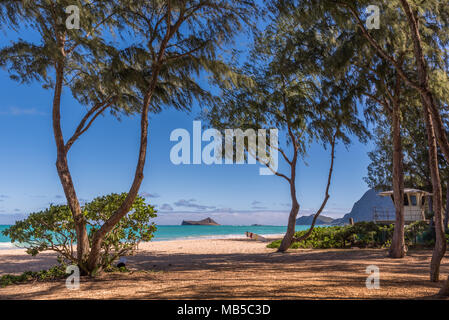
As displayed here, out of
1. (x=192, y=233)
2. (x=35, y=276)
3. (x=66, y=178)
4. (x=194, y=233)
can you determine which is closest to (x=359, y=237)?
(x=66, y=178)

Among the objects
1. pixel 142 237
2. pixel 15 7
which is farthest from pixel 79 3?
pixel 142 237

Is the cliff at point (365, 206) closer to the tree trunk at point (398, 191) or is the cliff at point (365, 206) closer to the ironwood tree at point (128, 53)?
the tree trunk at point (398, 191)

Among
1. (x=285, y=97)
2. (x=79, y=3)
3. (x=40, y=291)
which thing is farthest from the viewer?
(x=285, y=97)

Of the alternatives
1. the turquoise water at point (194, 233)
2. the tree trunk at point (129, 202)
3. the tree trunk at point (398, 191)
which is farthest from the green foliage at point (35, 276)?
the turquoise water at point (194, 233)

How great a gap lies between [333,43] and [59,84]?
302 inches

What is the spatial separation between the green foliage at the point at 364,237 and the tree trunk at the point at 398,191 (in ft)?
11.7

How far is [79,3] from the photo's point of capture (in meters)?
6.29

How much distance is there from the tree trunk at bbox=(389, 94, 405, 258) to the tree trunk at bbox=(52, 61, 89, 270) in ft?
29.1

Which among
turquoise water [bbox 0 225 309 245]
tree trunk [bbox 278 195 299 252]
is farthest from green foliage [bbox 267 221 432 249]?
turquoise water [bbox 0 225 309 245]

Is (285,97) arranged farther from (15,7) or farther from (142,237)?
(15,7)

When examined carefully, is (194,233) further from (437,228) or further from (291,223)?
(437,228)

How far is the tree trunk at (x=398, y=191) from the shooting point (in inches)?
427

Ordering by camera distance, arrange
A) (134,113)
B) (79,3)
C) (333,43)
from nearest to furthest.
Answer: (79,3)
(134,113)
(333,43)

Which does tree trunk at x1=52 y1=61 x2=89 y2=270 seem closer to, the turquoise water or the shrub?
the shrub
